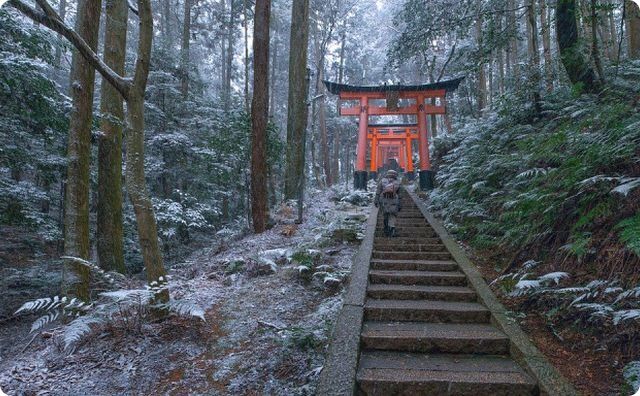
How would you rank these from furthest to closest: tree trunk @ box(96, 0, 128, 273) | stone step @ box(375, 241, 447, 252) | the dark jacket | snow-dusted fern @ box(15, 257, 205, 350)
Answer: the dark jacket, tree trunk @ box(96, 0, 128, 273), stone step @ box(375, 241, 447, 252), snow-dusted fern @ box(15, 257, 205, 350)

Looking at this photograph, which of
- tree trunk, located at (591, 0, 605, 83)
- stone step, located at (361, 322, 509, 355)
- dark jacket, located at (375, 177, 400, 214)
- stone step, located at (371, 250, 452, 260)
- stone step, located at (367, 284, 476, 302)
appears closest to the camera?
stone step, located at (361, 322, 509, 355)

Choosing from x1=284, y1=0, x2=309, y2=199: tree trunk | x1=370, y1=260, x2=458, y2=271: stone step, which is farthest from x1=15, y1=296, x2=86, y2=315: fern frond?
x1=284, y1=0, x2=309, y2=199: tree trunk

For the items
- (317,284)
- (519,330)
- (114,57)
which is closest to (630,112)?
(519,330)

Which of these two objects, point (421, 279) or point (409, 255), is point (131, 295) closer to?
point (421, 279)

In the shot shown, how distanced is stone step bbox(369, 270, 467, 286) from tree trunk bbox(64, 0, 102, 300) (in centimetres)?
410

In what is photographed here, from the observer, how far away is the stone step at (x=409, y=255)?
6642mm

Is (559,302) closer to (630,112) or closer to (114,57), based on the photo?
(630,112)

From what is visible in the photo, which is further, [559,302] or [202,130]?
[202,130]

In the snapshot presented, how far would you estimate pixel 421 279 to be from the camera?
5.52 meters

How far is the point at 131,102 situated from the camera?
396cm

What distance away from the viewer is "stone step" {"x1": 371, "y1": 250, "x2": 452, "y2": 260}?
664 cm

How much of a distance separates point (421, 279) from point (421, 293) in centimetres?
49

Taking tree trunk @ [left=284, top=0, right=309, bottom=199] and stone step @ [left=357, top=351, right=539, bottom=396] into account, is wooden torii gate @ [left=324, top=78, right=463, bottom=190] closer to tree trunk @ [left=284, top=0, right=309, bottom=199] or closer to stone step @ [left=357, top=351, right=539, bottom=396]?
tree trunk @ [left=284, top=0, right=309, bottom=199]

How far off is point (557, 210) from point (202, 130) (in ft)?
37.1
